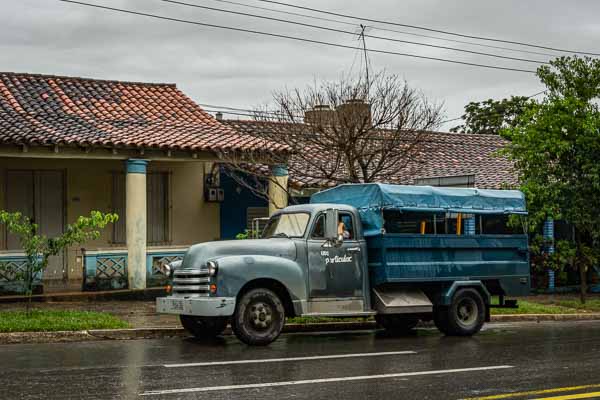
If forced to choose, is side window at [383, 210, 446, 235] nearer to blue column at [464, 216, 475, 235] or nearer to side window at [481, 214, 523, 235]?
blue column at [464, 216, 475, 235]

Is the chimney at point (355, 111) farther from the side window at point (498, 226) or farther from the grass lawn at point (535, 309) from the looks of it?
the grass lawn at point (535, 309)

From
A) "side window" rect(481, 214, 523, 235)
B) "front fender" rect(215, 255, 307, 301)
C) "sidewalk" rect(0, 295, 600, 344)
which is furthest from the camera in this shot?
"side window" rect(481, 214, 523, 235)

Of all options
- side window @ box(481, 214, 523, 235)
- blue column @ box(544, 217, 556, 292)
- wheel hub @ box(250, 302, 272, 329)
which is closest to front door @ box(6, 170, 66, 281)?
wheel hub @ box(250, 302, 272, 329)

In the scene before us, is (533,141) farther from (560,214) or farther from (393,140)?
(393,140)

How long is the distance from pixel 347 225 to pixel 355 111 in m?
5.65

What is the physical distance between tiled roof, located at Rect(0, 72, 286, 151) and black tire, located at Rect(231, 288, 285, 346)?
7132 mm

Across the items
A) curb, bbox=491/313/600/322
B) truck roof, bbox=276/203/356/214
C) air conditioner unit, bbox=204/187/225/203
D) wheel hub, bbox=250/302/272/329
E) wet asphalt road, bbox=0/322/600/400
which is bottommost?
curb, bbox=491/313/600/322

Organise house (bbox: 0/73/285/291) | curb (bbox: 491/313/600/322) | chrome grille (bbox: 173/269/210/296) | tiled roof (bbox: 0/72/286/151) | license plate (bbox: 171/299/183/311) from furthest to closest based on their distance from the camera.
→ house (bbox: 0/73/285/291), tiled roof (bbox: 0/72/286/151), curb (bbox: 491/313/600/322), license plate (bbox: 171/299/183/311), chrome grille (bbox: 173/269/210/296)

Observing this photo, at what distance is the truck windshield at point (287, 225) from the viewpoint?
563 inches

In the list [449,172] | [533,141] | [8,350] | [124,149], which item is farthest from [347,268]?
[449,172]

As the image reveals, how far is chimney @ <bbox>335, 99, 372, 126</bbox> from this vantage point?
19.6m

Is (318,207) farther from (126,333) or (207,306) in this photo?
(126,333)

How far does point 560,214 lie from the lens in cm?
2192

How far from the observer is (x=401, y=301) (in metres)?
14.7
